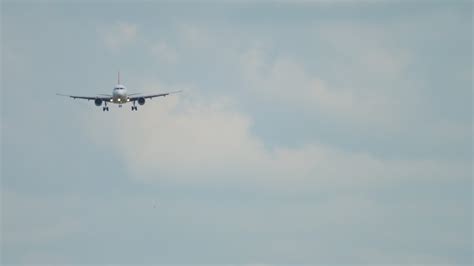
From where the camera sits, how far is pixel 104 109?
200 metres

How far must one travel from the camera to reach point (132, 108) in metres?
200

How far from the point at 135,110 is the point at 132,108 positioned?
2328 millimetres

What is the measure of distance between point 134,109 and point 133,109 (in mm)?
250

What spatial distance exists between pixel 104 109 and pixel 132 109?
595cm

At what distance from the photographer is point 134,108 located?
19975 cm

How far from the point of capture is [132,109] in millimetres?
198750

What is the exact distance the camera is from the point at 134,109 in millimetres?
198750

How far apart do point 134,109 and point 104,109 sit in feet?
20.8

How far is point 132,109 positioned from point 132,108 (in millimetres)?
1155

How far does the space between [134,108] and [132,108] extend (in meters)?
0.44

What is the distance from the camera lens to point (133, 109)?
199 meters

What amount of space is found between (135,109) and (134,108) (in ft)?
3.91

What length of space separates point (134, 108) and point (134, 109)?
3.38 feet

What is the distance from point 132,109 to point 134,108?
1.07 metres
